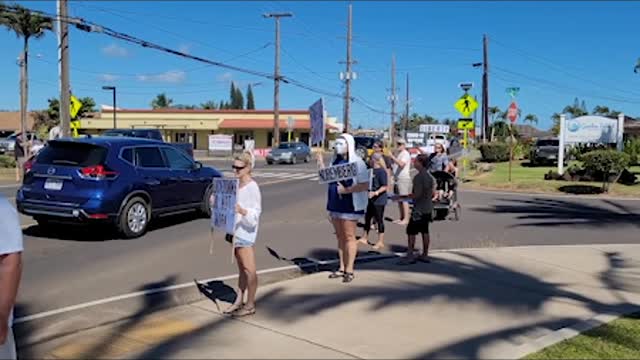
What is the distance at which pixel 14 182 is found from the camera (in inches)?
957

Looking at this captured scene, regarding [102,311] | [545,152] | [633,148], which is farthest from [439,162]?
[545,152]

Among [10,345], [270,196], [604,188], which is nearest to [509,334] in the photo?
[10,345]

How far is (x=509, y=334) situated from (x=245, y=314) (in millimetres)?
2420

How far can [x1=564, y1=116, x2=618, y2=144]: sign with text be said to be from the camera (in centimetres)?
2573

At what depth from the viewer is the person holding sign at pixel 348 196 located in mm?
7301

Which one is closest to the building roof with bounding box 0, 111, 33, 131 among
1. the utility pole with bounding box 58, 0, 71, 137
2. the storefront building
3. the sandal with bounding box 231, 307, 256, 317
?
the storefront building

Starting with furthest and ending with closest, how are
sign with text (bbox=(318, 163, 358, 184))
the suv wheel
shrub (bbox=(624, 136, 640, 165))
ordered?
shrub (bbox=(624, 136, 640, 165)) < the suv wheel < sign with text (bbox=(318, 163, 358, 184))

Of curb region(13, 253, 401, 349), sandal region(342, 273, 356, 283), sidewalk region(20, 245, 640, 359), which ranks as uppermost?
sandal region(342, 273, 356, 283)

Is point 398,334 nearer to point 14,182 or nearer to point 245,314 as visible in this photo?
point 245,314

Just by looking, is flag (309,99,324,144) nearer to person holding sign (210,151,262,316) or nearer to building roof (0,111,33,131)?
person holding sign (210,151,262,316)

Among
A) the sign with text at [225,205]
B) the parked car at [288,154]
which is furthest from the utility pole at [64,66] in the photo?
the parked car at [288,154]

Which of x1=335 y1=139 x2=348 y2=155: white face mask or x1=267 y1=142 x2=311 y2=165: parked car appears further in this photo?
x1=267 y1=142 x2=311 y2=165: parked car

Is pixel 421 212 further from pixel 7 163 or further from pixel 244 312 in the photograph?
pixel 7 163

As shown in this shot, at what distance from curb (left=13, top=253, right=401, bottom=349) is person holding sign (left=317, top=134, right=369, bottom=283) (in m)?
1.05
